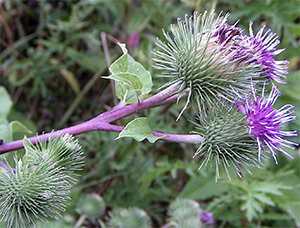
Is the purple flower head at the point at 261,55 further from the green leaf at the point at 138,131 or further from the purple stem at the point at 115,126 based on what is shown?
the green leaf at the point at 138,131

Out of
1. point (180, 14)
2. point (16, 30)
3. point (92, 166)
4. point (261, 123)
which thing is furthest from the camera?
point (16, 30)

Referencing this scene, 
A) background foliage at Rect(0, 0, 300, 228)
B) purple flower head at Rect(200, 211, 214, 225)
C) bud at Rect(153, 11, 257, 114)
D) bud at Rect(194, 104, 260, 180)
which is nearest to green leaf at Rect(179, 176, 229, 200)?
background foliage at Rect(0, 0, 300, 228)

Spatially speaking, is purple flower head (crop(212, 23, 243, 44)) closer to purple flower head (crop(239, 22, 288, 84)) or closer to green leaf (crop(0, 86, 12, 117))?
purple flower head (crop(239, 22, 288, 84))

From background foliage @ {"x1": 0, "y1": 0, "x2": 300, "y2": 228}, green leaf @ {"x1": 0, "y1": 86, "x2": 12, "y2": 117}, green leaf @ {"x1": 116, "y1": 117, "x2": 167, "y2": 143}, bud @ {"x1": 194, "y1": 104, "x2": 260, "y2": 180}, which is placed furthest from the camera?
background foliage @ {"x1": 0, "y1": 0, "x2": 300, "y2": 228}

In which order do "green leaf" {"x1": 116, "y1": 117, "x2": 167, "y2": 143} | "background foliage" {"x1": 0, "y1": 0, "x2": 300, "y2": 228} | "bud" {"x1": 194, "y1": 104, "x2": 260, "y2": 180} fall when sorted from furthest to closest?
"background foliage" {"x1": 0, "y1": 0, "x2": 300, "y2": 228}, "bud" {"x1": 194, "y1": 104, "x2": 260, "y2": 180}, "green leaf" {"x1": 116, "y1": 117, "x2": 167, "y2": 143}

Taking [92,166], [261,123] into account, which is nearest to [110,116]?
[261,123]

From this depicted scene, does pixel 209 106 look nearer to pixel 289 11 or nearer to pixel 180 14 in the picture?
pixel 289 11
